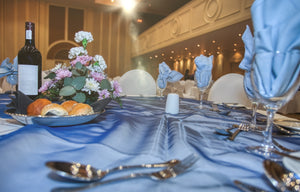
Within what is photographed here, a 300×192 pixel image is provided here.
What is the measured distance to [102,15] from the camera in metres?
11.4

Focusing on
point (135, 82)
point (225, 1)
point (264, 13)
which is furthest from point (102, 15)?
point (264, 13)

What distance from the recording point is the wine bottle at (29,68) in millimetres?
803

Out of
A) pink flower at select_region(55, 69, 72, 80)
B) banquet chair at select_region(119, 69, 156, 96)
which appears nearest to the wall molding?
banquet chair at select_region(119, 69, 156, 96)

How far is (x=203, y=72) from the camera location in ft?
3.79

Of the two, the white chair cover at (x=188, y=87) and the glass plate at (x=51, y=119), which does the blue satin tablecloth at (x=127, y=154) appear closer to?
the glass plate at (x=51, y=119)

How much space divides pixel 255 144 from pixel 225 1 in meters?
5.60

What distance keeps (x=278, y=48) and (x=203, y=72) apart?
758mm

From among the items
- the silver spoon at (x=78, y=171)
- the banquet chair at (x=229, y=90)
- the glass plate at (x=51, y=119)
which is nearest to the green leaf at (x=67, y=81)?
the glass plate at (x=51, y=119)

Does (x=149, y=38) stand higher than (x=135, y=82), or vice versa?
(x=149, y=38)

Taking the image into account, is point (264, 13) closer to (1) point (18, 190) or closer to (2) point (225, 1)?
(1) point (18, 190)

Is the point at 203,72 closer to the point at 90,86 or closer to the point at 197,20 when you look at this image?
the point at 90,86

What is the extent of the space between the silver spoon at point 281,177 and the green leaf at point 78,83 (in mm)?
615

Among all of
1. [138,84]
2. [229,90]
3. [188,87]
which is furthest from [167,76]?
[188,87]

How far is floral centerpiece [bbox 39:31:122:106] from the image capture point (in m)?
0.73
